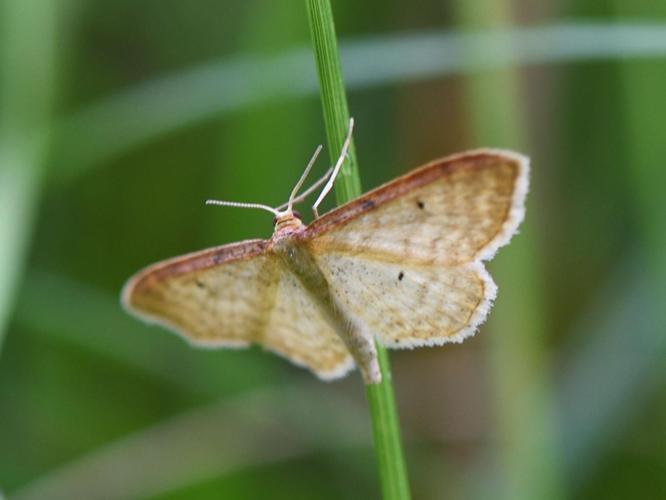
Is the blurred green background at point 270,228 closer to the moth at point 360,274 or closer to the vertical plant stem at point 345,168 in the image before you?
the moth at point 360,274

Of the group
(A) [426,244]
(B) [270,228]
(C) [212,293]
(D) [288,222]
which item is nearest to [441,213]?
(A) [426,244]

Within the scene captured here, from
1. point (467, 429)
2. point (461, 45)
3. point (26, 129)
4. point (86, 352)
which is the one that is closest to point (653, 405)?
point (467, 429)

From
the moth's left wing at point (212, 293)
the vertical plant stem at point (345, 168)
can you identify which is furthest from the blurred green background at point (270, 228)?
the vertical plant stem at point (345, 168)

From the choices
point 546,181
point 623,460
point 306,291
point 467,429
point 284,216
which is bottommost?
point 623,460

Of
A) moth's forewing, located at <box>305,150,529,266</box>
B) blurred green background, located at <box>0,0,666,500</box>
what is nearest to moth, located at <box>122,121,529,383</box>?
moth's forewing, located at <box>305,150,529,266</box>

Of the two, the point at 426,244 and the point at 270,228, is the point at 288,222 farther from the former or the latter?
the point at 270,228

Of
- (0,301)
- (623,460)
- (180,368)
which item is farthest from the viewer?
(180,368)

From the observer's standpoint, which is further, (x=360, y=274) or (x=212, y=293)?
(x=212, y=293)

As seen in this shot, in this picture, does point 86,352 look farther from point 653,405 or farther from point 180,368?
point 653,405
